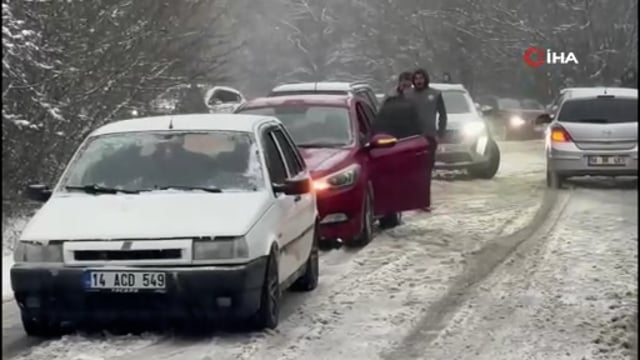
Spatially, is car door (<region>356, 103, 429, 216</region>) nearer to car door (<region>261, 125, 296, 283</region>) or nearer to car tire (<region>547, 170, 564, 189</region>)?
car tire (<region>547, 170, 564, 189</region>)

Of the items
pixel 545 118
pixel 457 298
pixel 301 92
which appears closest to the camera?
pixel 457 298

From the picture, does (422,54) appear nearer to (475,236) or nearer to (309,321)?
(475,236)

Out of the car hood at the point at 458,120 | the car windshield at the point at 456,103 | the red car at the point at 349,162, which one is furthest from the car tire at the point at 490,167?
the red car at the point at 349,162

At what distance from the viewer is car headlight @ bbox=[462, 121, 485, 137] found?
1936 cm

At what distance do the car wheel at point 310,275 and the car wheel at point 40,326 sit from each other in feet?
7.34

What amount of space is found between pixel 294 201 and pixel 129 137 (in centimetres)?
124

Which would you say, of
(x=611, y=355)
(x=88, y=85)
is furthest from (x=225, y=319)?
(x=88, y=85)

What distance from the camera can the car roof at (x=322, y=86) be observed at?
14.0 m

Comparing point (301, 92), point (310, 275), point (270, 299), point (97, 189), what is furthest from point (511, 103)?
point (97, 189)

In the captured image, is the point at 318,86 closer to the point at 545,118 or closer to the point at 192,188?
the point at 545,118

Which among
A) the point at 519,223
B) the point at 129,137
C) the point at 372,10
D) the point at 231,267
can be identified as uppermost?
the point at 372,10

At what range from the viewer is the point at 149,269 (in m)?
7.10

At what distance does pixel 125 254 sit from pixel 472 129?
42.3 ft

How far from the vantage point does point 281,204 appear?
26.8 feet
